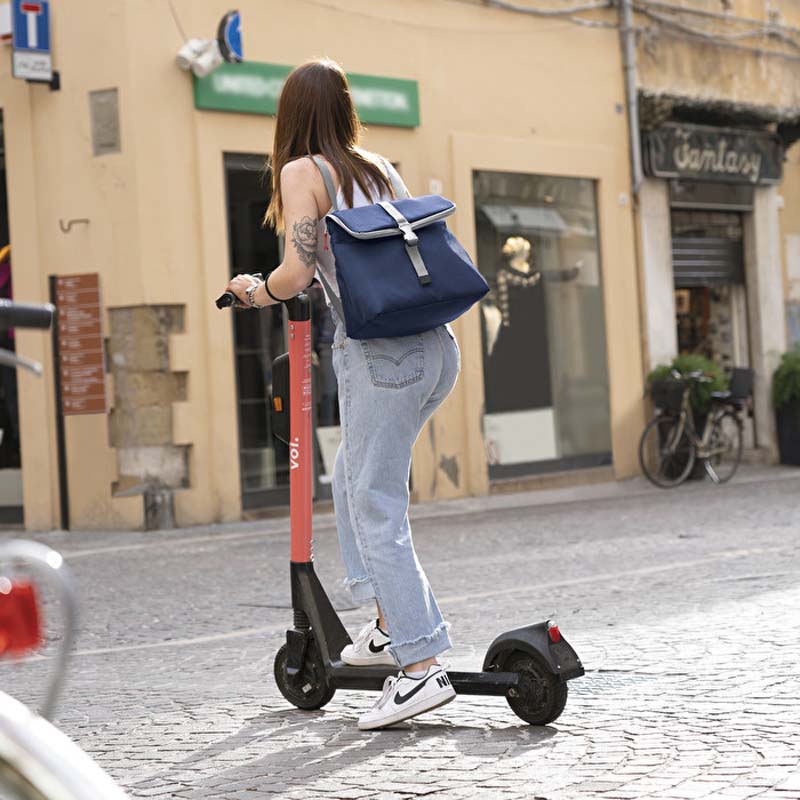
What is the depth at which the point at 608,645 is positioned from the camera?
5.69 m

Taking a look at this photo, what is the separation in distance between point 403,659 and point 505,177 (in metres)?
11.7

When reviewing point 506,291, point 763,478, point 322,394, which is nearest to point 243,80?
point 322,394

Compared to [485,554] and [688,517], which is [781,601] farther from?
[688,517]

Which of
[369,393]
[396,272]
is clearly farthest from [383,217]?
[369,393]

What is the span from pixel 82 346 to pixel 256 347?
1595 mm

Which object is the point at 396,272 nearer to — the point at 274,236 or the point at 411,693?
the point at 411,693

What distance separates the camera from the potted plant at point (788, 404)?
1781 centimetres

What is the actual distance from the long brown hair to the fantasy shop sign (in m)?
12.8

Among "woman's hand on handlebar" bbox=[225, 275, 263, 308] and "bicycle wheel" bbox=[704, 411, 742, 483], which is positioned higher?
"woman's hand on handlebar" bbox=[225, 275, 263, 308]

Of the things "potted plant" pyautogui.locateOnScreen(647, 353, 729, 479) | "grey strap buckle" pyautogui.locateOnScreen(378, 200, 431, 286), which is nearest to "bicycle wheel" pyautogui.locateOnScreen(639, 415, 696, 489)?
"potted plant" pyautogui.locateOnScreen(647, 353, 729, 479)

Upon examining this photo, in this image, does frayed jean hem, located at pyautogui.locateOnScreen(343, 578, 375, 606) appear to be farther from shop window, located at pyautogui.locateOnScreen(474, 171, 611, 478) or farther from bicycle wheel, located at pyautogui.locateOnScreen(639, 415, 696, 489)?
bicycle wheel, located at pyautogui.locateOnScreen(639, 415, 696, 489)

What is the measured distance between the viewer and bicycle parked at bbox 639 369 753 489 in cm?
1555

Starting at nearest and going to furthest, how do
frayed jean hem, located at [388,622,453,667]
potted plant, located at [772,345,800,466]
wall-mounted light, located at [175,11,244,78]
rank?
A: frayed jean hem, located at [388,622,453,667] < wall-mounted light, located at [175,11,244,78] < potted plant, located at [772,345,800,466]

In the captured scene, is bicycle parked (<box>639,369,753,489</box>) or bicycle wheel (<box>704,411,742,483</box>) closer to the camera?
bicycle parked (<box>639,369,753,489</box>)
